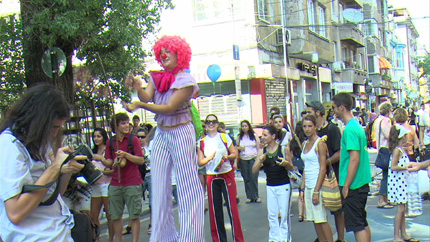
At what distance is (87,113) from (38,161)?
8414 mm

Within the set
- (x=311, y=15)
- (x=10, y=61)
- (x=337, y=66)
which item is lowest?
(x=10, y=61)

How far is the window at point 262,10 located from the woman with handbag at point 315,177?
598 inches

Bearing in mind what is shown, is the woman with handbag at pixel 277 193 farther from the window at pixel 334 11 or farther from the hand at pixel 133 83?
the window at pixel 334 11

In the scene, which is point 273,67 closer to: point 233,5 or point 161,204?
point 233,5

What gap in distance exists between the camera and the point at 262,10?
68.8 feet

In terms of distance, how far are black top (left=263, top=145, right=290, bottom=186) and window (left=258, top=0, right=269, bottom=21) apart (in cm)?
1483

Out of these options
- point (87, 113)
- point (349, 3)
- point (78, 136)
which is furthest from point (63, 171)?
point (349, 3)

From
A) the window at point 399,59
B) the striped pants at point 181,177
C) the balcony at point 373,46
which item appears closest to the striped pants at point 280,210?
the striped pants at point 181,177

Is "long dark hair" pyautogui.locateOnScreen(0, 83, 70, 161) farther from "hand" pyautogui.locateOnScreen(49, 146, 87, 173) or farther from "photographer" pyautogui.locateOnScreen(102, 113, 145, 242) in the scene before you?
"photographer" pyautogui.locateOnScreen(102, 113, 145, 242)

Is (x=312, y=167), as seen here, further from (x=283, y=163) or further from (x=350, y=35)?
(x=350, y=35)

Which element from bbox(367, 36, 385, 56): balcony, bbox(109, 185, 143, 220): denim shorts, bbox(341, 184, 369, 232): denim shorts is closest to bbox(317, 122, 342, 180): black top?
bbox(341, 184, 369, 232): denim shorts

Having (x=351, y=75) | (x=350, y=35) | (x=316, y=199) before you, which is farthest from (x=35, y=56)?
(x=351, y=75)

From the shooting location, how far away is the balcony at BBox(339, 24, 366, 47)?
33.0 metres

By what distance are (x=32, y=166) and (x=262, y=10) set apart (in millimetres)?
19520
